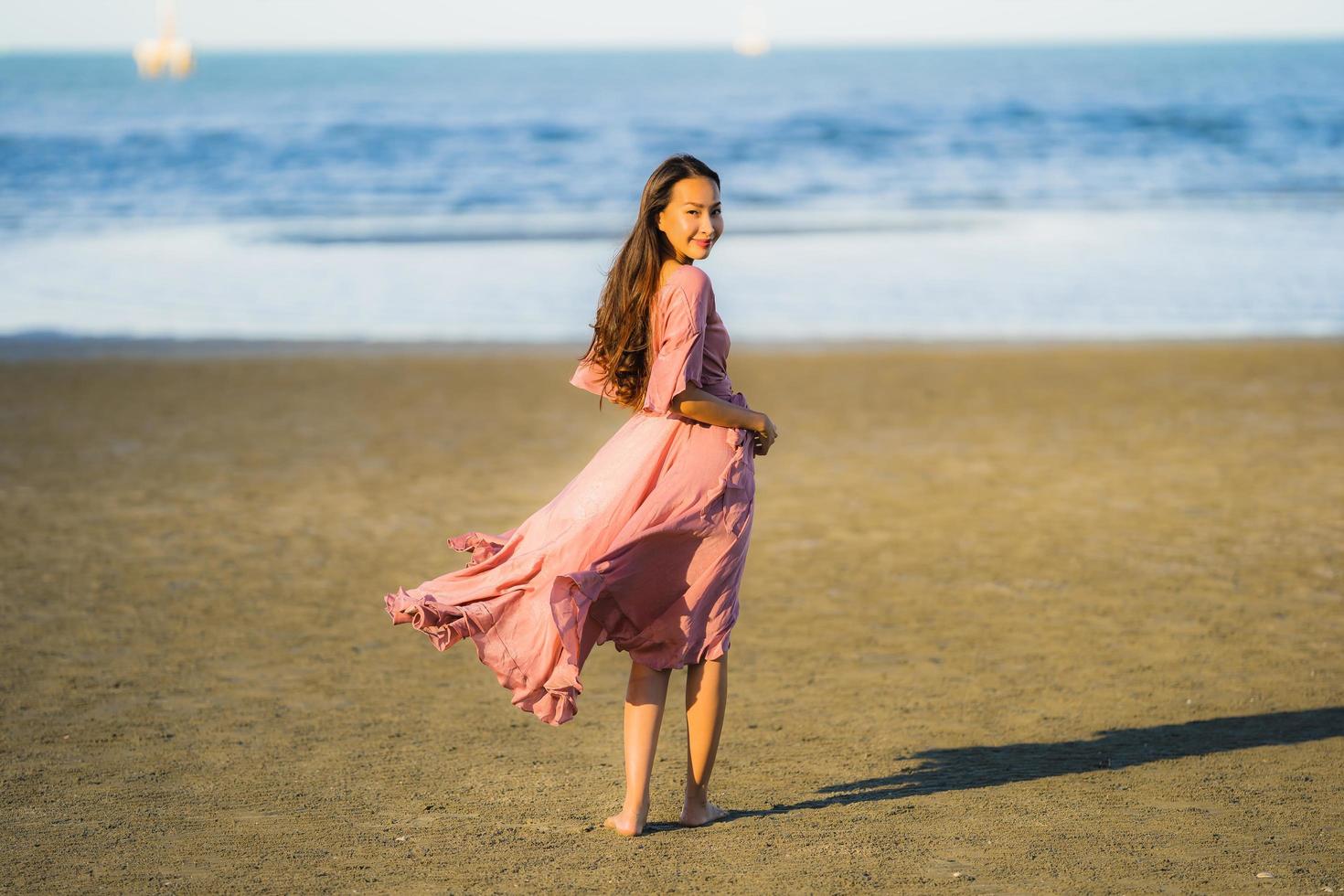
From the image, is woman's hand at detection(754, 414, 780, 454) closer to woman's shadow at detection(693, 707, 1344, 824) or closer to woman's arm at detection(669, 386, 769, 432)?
woman's arm at detection(669, 386, 769, 432)

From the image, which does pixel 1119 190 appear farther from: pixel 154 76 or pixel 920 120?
pixel 154 76

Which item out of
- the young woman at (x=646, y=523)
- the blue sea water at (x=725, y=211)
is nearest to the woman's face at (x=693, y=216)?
the young woman at (x=646, y=523)

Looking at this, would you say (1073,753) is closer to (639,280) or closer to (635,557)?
(635,557)

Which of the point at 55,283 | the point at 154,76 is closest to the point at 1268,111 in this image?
the point at 55,283

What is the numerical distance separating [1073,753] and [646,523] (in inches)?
66.2

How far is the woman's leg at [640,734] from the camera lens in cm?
377

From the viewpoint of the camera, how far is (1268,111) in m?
44.2

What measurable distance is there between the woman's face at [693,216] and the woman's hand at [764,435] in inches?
16.6

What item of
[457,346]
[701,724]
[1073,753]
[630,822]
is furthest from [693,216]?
[457,346]

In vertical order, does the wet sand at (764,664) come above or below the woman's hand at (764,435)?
below

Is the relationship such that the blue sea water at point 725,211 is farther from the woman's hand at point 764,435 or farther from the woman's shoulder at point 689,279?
the woman's shoulder at point 689,279

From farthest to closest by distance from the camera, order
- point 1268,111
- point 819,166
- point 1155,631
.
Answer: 1. point 1268,111
2. point 819,166
3. point 1155,631

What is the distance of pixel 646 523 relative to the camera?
Result: 3.59 m

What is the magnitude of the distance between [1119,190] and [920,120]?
55.2 ft
